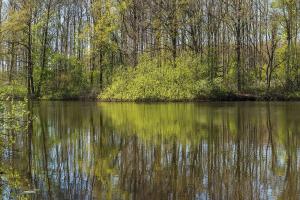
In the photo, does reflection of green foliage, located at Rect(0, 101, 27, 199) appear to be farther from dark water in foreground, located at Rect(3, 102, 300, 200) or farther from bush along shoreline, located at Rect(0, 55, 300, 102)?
bush along shoreline, located at Rect(0, 55, 300, 102)

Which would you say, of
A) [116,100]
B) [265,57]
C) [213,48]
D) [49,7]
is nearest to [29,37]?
[49,7]

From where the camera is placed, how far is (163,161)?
1155 cm

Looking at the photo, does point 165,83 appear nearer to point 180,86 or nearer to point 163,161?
point 180,86

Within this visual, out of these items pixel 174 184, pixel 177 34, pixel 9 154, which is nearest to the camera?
pixel 174 184

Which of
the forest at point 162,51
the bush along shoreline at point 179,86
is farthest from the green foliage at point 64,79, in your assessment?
the bush along shoreline at point 179,86

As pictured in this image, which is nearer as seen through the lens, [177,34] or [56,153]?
[56,153]

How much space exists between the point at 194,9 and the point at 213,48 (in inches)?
182

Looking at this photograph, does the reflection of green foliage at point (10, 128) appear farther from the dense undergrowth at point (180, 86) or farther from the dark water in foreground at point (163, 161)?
the dense undergrowth at point (180, 86)

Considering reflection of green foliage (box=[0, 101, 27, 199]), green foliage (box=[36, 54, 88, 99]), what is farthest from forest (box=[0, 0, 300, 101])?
reflection of green foliage (box=[0, 101, 27, 199])

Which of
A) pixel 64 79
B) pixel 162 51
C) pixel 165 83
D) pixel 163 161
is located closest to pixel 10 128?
pixel 163 161

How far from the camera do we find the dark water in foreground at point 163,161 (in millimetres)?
8562

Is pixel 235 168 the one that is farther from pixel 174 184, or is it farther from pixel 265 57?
pixel 265 57

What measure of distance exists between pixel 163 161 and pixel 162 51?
37.0m

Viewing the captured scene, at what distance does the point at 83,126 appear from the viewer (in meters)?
20.1
